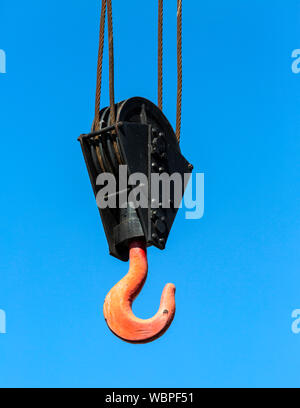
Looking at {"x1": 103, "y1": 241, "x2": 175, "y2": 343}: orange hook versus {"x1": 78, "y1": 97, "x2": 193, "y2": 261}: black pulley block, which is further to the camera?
{"x1": 78, "y1": 97, "x2": 193, "y2": 261}: black pulley block

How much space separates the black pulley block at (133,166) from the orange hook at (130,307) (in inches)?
4.7

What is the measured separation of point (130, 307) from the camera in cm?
552

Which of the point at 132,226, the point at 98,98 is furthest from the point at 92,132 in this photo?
the point at 132,226

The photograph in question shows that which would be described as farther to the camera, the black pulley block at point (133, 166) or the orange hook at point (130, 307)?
the black pulley block at point (133, 166)

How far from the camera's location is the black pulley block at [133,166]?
5.63m

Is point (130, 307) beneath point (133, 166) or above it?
beneath

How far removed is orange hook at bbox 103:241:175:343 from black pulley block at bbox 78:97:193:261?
12 centimetres

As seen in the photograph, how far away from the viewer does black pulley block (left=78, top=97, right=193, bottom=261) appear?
563cm

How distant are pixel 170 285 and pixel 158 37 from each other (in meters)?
1.62

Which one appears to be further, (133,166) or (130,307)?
(133,166)

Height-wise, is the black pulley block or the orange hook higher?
the black pulley block

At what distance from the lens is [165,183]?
586 cm

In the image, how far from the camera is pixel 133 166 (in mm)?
5629

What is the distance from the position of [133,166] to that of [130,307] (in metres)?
0.85
